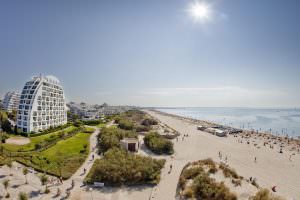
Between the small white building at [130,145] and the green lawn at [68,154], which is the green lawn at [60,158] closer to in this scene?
the green lawn at [68,154]

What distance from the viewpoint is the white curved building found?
5106 centimetres

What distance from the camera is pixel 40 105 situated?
Answer: 54.7 metres

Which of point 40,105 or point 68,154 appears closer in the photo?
point 68,154

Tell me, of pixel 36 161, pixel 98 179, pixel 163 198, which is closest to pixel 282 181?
pixel 163 198

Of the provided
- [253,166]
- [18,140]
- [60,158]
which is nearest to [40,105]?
[18,140]

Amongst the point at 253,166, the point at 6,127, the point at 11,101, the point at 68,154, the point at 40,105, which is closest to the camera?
the point at 68,154

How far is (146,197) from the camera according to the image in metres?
22.3

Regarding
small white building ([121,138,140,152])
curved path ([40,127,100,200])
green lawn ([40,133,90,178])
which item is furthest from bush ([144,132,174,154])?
green lawn ([40,133,90,178])

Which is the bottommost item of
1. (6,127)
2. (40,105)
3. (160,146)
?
(160,146)

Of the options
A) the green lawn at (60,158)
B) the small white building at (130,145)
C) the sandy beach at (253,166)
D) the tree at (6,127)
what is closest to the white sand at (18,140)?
the tree at (6,127)

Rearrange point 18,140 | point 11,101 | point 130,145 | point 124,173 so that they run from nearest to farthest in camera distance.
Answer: point 124,173
point 130,145
point 18,140
point 11,101

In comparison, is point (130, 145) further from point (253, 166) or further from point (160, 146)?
point (253, 166)

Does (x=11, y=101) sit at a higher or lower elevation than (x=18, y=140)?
higher

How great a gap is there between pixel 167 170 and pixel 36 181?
17170 mm
